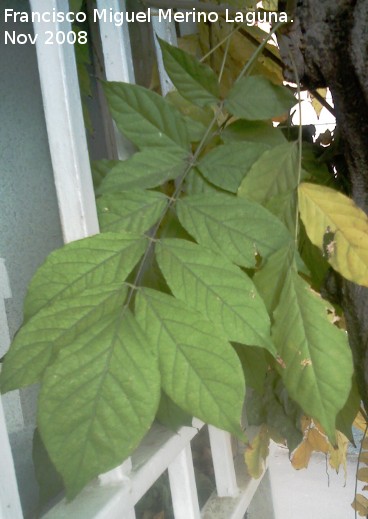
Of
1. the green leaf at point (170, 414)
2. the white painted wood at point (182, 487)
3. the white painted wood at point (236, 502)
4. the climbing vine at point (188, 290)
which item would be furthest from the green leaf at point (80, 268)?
the white painted wood at point (236, 502)

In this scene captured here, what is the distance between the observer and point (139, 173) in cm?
31

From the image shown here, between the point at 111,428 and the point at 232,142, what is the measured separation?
0.18 m

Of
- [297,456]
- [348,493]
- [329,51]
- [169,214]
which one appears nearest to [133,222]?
[169,214]

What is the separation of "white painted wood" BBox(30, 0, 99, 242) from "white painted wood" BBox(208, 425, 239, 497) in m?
0.29

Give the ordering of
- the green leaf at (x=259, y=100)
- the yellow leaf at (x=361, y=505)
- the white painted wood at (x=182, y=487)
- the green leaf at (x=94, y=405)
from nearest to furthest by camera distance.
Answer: the green leaf at (x=94, y=405), the green leaf at (x=259, y=100), the white painted wood at (x=182, y=487), the yellow leaf at (x=361, y=505)

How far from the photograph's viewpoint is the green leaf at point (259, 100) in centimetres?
34

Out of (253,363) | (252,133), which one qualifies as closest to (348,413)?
(253,363)

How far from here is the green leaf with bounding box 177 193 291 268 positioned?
0.95 feet

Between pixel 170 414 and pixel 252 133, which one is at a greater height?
pixel 252 133

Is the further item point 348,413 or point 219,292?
point 348,413

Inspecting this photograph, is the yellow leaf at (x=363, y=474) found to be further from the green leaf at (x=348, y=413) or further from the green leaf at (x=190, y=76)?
the green leaf at (x=190, y=76)

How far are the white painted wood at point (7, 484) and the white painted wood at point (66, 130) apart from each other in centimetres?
11

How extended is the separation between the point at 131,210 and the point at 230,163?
0.21 feet

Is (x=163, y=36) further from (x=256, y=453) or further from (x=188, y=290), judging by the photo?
(x=256, y=453)
